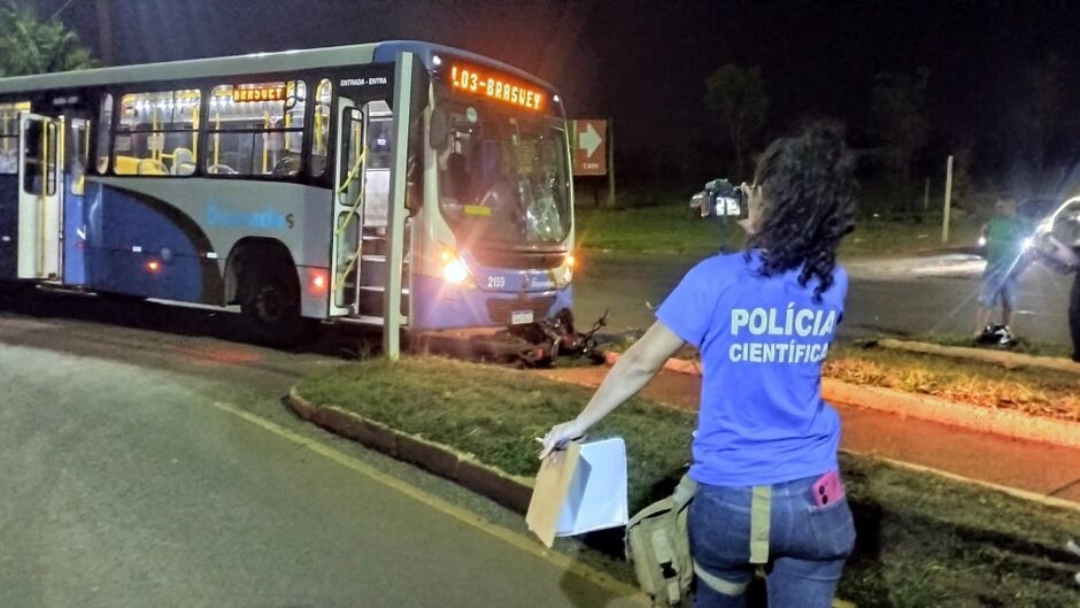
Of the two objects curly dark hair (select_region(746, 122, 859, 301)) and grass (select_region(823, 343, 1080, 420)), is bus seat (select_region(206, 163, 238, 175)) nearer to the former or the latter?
grass (select_region(823, 343, 1080, 420))

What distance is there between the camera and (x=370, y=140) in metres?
12.2

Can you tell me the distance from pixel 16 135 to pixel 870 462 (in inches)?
541

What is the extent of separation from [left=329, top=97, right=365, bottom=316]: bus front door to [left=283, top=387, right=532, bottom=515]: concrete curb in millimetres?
2498

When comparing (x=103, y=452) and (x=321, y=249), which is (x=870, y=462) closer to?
(x=103, y=452)

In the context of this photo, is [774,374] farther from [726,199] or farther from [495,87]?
[495,87]

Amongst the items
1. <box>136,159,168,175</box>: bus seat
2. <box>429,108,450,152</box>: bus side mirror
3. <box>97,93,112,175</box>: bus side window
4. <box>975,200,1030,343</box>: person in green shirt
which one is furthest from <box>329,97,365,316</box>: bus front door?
<box>975,200,1030,343</box>: person in green shirt

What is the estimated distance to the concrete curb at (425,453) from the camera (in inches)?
266

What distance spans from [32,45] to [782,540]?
115 ft

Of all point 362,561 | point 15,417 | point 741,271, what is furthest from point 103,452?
point 741,271

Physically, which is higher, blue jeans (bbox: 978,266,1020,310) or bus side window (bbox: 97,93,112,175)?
bus side window (bbox: 97,93,112,175)

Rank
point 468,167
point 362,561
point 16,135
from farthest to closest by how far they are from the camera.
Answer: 1. point 16,135
2. point 468,167
3. point 362,561

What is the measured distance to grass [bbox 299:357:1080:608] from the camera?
493cm

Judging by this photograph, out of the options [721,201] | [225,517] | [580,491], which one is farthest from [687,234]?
[580,491]

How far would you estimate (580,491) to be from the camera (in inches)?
127
